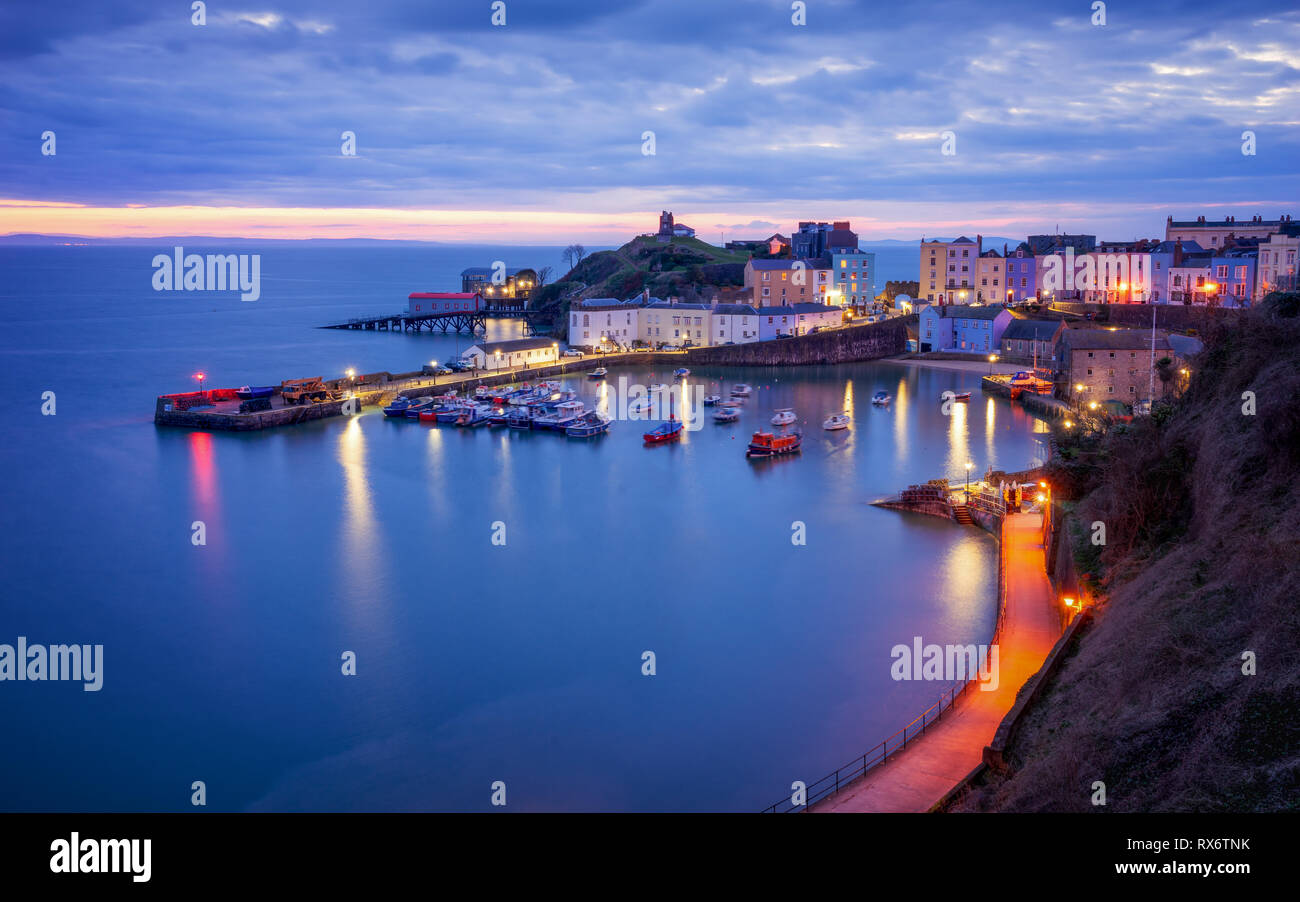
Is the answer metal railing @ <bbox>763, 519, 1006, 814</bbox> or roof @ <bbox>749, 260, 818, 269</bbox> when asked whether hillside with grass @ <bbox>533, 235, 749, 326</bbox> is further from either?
metal railing @ <bbox>763, 519, 1006, 814</bbox>

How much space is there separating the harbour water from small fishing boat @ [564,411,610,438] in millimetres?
464

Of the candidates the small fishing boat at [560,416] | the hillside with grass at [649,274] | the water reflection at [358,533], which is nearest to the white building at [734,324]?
the hillside with grass at [649,274]

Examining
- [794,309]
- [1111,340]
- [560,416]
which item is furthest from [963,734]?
[794,309]

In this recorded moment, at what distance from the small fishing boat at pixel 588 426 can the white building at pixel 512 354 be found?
6713mm

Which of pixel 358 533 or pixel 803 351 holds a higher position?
pixel 803 351

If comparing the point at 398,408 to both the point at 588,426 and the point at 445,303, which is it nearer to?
the point at 588,426

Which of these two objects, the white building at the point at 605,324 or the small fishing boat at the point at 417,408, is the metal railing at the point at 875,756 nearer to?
the small fishing boat at the point at 417,408

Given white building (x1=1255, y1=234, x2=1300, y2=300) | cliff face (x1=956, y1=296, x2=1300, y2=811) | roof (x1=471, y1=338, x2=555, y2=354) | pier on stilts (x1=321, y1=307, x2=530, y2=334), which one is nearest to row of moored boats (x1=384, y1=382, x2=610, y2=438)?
roof (x1=471, y1=338, x2=555, y2=354)

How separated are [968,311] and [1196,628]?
82.3 feet

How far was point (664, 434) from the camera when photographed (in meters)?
18.7

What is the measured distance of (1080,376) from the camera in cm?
2031

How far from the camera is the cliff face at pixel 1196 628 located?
429 cm
